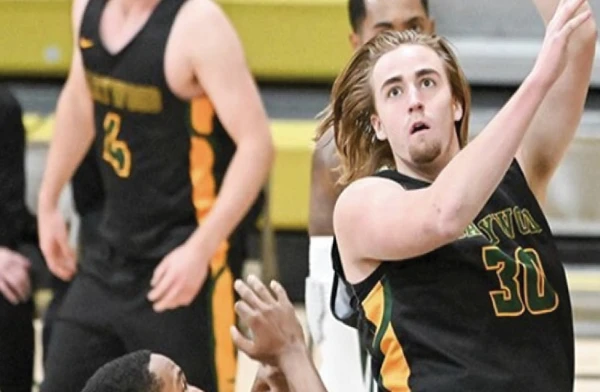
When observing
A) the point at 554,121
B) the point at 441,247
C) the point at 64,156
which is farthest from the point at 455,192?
the point at 64,156

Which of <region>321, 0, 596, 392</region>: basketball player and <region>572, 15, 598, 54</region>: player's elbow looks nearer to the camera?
<region>321, 0, 596, 392</region>: basketball player

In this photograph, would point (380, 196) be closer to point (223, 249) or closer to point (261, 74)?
point (223, 249)

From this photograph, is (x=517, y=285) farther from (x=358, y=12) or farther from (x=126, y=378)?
(x=358, y=12)

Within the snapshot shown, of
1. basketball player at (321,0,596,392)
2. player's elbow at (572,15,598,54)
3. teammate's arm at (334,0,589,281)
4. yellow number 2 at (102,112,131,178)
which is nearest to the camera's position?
teammate's arm at (334,0,589,281)

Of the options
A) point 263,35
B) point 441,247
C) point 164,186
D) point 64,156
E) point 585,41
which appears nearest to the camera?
point 441,247

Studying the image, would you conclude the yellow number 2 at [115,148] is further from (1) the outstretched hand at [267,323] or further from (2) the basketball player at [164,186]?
(1) the outstretched hand at [267,323]

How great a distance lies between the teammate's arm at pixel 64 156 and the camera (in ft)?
13.2

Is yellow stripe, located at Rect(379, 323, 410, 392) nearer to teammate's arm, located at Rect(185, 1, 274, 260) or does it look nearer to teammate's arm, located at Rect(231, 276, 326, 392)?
teammate's arm, located at Rect(231, 276, 326, 392)

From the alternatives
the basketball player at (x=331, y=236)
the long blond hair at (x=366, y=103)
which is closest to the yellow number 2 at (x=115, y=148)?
the basketball player at (x=331, y=236)

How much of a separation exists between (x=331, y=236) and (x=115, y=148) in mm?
568

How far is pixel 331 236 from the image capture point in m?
3.71

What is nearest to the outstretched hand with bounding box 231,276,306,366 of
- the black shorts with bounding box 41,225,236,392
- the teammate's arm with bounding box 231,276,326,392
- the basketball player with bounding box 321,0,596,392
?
the teammate's arm with bounding box 231,276,326,392

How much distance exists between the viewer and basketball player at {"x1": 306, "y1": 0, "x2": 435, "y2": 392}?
3.48 meters

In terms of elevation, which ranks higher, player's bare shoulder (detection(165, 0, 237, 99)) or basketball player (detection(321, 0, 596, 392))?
basketball player (detection(321, 0, 596, 392))
